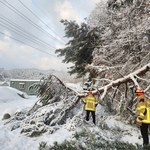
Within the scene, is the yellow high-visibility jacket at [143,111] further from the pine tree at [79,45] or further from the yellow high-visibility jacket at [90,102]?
the pine tree at [79,45]

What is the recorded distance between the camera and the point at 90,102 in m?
11.5

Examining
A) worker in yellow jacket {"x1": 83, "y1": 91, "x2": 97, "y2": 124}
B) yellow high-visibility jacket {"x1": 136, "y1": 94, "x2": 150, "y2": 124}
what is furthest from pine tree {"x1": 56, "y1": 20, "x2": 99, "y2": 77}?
yellow high-visibility jacket {"x1": 136, "y1": 94, "x2": 150, "y2": 124}

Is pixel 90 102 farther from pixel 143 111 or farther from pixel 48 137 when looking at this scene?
pixel 143 111

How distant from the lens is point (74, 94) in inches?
502

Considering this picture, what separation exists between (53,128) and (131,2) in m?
7.89

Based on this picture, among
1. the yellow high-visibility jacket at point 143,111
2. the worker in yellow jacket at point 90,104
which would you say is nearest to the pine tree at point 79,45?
the worker in yellow jacket at point 90,104

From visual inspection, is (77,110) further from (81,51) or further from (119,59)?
(81,51)

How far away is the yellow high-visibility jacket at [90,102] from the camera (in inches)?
450

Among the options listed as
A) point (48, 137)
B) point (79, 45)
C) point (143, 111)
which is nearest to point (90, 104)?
point (48, 137)

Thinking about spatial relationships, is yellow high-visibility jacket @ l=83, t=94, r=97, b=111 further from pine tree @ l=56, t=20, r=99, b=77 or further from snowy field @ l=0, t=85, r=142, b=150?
pine tree @ l=56, t=20, r=99, b=77

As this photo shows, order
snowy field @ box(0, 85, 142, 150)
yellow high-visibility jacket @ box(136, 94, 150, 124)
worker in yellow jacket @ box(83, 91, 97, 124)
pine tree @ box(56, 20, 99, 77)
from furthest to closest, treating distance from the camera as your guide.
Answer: pine tree @ box(56, 20, 99, 77) < worker in yellow jacket @ box(83, 91, 97, 124) < snowy field @ box(0, 85, 142, 150) < yellow high-visibility jacket @ box(136, 94, 150, 124)

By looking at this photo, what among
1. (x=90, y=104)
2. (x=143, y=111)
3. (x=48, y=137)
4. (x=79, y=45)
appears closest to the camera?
(x=143, y=111)

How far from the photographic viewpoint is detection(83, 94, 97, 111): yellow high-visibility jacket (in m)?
11.4

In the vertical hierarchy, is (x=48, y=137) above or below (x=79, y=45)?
below
